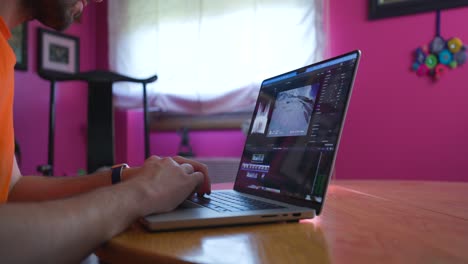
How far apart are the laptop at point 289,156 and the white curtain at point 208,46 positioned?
1633 mm

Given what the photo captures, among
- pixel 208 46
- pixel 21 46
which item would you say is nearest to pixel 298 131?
pixel 208 46

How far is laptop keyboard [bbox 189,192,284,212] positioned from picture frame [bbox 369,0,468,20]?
1818mm

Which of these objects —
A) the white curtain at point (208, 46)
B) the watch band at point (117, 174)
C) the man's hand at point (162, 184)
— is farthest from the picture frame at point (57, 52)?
the man's hand at point (162, 184)

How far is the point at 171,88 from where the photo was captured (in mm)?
2850

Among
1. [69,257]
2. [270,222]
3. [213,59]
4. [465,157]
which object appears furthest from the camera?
[213,59]

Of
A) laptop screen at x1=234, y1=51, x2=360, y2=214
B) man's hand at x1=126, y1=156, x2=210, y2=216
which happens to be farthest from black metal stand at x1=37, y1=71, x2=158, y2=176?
man's hand at x1=126, y1=156, x2=210, y2=216

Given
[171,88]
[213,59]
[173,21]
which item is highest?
[173,21]

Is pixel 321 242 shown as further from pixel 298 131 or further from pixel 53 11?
pixel 53 11

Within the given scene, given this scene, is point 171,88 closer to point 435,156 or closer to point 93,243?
point 435,156

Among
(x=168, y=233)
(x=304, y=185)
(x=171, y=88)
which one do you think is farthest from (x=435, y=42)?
(x=168, y=233)

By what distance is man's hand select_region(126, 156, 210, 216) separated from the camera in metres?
0.60

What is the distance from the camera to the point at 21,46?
2707 millimetres

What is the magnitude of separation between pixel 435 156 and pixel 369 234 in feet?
6.09

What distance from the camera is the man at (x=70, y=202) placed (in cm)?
44
